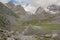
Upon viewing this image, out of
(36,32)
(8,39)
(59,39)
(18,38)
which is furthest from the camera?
(36,32)

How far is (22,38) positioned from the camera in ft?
189

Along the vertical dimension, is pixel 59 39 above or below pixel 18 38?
above

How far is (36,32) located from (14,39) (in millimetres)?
34752

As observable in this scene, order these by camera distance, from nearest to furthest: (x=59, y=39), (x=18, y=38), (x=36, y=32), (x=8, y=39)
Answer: (x=8, y=39) → (x=18, y=38) → (x=59, y=39) → (x=36, y=32)

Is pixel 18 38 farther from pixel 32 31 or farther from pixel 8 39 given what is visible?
pixel 32 31

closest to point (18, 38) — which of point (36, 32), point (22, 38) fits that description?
point (22, 38)

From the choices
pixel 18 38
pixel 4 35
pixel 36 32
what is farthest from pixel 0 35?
pixel 36 32

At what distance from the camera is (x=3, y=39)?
53.8 m

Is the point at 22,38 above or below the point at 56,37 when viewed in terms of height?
below

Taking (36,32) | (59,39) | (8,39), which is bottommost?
(8,39)

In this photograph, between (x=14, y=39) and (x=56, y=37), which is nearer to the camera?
(x=14, y=39)

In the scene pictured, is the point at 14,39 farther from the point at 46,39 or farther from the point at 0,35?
the point at 46,39

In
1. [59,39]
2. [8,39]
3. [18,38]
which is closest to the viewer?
[8,39]

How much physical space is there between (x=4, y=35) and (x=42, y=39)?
21462 millimetres
